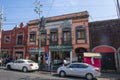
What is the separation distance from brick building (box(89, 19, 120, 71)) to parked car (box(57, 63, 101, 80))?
277 inches

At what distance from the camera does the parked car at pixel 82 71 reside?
1636 cm

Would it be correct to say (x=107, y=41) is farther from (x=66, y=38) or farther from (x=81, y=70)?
(x=81, y=70)

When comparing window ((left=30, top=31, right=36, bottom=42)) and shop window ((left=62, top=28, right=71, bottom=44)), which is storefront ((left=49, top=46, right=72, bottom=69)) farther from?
window ((left=30, top=31, right=36, bottom=42))

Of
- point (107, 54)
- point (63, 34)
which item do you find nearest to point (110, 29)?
point (107, 54)

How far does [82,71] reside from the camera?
16.9 meters

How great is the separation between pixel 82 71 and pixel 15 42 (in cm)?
1999

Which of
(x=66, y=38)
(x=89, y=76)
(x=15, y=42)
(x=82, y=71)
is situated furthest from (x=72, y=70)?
(x=15, y=42)

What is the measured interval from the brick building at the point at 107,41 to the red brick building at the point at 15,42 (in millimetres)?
13483

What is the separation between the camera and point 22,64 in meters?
21.7

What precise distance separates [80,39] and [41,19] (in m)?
6.75

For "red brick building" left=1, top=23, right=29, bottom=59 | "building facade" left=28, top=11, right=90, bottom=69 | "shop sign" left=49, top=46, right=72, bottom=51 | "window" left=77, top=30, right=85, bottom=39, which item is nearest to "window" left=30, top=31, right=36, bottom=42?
"building facade" left=28, top=11, right=90, bottom=69

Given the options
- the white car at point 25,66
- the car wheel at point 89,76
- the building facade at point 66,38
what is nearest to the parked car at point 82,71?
the car wheel at point 89,76

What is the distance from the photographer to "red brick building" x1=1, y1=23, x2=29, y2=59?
31719 mm

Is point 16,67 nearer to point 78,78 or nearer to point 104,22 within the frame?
point 78,78
